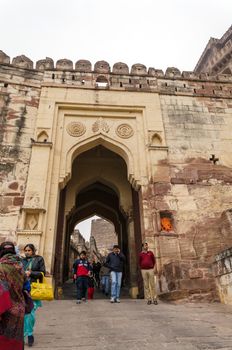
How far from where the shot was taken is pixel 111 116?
28.7 ft

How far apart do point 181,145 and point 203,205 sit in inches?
77.9

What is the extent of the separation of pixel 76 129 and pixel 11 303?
712 centimetres

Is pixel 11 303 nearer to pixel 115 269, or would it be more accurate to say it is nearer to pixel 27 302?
pixel 27 302

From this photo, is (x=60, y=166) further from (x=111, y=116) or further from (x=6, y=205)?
(x=111, y=116)

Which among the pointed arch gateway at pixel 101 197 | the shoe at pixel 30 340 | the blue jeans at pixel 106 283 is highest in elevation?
the pointed arch gateway at pixel 101 197

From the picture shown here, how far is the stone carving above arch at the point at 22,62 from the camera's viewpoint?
916 centimetres

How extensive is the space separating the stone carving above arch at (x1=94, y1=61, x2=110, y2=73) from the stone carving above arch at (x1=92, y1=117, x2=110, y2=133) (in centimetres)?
209

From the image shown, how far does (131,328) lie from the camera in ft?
10.9

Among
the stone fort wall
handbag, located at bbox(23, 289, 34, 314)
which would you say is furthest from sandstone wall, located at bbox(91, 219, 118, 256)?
handbag, located at bbox(23, 289, 34, 314)

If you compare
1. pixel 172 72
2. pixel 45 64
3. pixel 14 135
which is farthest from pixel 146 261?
pixel 45 64

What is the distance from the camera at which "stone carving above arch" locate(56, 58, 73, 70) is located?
9409 millimetres

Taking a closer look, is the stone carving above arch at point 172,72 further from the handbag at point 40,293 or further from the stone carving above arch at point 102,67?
the handbag at point 40,293

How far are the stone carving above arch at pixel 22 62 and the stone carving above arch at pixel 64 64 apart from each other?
0.93 m

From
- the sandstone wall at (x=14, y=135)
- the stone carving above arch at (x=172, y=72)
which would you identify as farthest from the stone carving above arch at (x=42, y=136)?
the stone carving above arch at (x=172, y=72)
